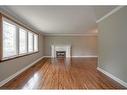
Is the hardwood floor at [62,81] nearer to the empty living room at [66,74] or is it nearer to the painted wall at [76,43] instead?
the empty living room at [66,74]

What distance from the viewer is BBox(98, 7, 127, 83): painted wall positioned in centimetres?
377

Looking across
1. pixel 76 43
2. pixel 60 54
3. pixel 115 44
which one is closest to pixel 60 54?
pixel 60 54

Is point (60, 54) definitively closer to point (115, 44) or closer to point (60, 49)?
point (60, 49)

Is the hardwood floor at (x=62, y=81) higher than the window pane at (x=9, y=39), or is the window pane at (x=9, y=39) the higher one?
the window pane at (x=9, y=39)

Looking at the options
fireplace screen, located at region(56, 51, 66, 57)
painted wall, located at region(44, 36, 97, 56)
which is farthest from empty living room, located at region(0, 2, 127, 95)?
fireplace screen, located at region(56, 51, 66, 57)

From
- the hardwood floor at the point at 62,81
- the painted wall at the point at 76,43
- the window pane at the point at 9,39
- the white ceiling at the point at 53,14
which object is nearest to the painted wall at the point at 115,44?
the hardwood floor at the point at 62,81

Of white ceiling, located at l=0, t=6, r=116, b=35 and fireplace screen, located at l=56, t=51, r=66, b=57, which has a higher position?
white ceiling, located at l=0, t=6, r=116, b=35

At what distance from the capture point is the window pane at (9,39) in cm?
445

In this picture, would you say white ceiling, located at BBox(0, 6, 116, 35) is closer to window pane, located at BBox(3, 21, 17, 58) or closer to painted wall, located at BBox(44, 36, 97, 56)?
window pane, located at BBox(3, 21, 17, 58)

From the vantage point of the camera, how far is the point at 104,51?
18.2 ft

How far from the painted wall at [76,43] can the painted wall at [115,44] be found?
7.07 m

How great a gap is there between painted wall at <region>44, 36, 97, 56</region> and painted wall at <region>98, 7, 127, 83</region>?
7069mm

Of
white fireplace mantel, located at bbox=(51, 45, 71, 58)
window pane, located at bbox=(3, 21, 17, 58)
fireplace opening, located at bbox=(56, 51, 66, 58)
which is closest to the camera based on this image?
window pane, located at bbox=(3, 21, 17, 58)
